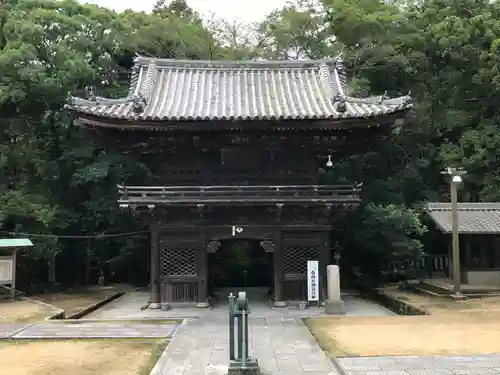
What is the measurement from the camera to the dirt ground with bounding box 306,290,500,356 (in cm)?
934

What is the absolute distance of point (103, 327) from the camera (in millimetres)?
12031

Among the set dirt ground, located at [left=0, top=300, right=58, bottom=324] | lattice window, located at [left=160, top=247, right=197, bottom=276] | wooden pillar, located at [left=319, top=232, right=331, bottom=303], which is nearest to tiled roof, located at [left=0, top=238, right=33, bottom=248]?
dirt ground, located at [left=0, top=300, right=58, bottom=324]

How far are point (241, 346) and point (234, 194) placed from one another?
7.54m

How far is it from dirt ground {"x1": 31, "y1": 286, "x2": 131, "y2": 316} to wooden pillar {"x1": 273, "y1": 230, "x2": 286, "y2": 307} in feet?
21.0

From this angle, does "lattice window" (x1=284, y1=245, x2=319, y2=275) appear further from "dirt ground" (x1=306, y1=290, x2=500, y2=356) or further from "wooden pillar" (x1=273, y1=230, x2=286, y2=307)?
"dirt ground" (x1=306, y1=290, x2=500, y2=356)

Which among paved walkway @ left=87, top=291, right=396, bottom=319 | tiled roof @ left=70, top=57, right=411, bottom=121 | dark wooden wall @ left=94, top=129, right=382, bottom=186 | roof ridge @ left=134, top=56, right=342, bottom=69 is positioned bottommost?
paved walkway @ left=87, top=291, right=396, bottom=319

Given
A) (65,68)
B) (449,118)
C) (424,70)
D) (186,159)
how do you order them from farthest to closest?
1. (424,70)
2. (449,118)
3. (65,68)
4. (186,159)

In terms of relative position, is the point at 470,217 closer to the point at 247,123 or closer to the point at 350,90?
the point at 350,90

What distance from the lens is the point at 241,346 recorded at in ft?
26.2

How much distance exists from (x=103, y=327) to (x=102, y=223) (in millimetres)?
13189

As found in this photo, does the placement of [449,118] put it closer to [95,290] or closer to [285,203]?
[285,203]

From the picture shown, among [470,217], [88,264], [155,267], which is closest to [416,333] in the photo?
[155,267]

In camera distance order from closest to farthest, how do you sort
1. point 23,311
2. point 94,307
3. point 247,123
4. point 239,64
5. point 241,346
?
point 241,346, point 247,123, point 23,311, point 94,307, point 239,64

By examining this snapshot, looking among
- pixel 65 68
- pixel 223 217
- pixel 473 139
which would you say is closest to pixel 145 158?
pixel 223 217
